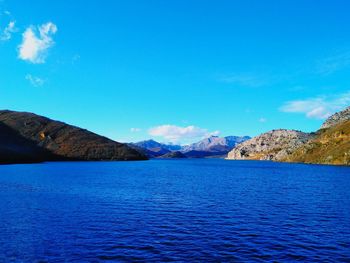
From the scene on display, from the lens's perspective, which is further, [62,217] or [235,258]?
[62,217]

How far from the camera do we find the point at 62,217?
61219 millimetres

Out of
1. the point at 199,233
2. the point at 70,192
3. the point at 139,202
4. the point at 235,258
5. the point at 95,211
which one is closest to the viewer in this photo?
the point at 235,258

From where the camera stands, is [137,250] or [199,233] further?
[199,233]

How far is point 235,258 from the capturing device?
3884cm

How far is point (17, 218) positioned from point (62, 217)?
748 cm

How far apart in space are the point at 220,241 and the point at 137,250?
37.6 feet

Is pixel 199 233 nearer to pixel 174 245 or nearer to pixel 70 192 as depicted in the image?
pixel 174 245

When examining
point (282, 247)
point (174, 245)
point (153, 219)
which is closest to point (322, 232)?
point (282, 247)

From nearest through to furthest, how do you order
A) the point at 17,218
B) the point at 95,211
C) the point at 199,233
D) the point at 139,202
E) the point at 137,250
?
the point at 137,250
the point at 199,233
the point at 17,218
the point at 95,211
the point at 139,202

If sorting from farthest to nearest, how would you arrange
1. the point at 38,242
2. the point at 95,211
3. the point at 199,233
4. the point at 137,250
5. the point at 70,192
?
the point at 70,192 < the point at 95,211 < the point at 199,233 < the point at 38,242 < the point at 137,250

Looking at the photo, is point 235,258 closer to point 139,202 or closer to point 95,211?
point 95,211

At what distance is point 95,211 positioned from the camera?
67.7 metres

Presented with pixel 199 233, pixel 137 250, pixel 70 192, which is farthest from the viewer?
pixel 70 192

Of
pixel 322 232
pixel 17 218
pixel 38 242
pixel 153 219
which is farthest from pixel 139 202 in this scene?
pixel 322 232
